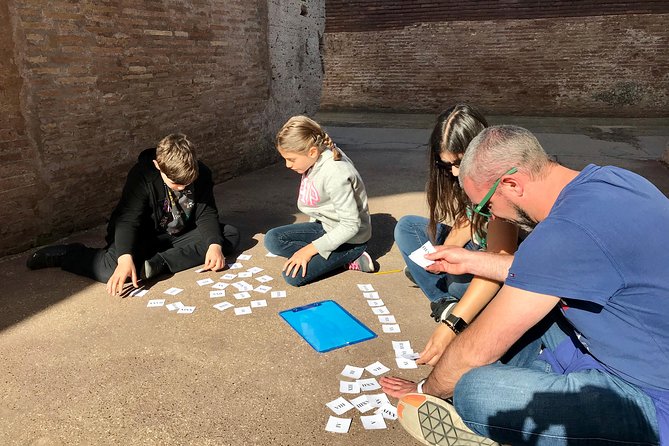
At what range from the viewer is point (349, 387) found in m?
2.82

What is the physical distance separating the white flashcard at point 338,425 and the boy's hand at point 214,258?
76.1 inches

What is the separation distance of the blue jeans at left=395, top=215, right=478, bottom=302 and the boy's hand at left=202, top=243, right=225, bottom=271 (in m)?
1.43

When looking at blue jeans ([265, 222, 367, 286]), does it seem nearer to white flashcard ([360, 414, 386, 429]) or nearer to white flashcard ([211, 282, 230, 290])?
white flashcard ([211, 282, 230, 290])

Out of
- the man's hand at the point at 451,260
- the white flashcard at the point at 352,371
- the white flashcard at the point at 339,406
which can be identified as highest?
the man's hand at the point at 451,260

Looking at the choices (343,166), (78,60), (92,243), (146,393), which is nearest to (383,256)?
(343,166)

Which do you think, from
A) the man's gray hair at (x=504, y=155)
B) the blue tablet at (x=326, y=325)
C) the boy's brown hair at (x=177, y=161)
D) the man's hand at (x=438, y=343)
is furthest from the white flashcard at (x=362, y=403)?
the boy's brown hair at (x=177, y=161)

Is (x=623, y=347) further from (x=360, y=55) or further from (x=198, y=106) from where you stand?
(x=360, y=55)

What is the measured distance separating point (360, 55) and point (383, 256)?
13.8 m

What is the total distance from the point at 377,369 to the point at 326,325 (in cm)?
59

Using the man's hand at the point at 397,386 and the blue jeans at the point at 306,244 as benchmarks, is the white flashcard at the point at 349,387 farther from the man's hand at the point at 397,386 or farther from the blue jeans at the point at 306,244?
the blue jeans at the point at 306,244

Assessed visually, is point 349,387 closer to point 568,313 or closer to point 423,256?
point 423,256

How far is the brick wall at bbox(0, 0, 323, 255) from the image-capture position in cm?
454

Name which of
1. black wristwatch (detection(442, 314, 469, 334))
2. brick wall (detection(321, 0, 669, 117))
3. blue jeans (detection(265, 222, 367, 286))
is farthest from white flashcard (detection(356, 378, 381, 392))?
brick wall (detection(321, 0, 669, 117))

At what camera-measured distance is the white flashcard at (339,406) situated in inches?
104
